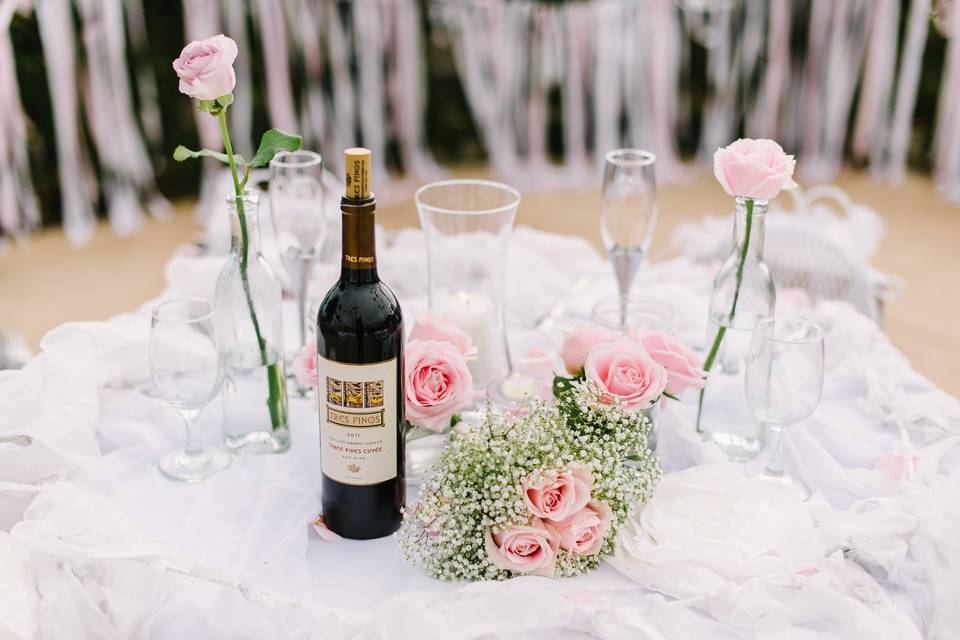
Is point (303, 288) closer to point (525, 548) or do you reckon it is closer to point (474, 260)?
point (474, 260)

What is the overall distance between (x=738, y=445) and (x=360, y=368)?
1.80 ft

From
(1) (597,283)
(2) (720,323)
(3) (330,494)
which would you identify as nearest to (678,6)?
(1) (597,283)

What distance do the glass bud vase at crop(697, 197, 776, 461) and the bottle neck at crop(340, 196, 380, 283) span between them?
459 mm

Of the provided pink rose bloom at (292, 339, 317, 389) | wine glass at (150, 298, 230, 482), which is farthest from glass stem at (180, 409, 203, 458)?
pink rose bloom at (292, 339, 317, 389)

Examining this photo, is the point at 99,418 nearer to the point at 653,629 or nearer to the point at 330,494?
the point at 330,494

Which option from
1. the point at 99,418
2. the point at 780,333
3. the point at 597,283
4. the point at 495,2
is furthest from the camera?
the point at 495,2

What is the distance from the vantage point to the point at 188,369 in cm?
119

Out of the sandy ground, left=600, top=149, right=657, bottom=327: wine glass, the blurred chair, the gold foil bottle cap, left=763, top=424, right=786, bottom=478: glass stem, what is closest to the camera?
the gold foil bottle cap

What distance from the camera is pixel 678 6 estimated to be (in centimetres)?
451

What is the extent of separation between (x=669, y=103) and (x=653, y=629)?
4031mm

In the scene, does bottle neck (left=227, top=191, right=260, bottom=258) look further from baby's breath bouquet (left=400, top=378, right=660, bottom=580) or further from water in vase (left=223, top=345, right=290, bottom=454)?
baby's breath bouquet (left=400, top=378, right=660, bottom=580)

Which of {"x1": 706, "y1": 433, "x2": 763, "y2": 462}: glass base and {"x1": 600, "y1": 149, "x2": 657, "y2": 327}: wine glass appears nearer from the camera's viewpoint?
{"x1": 706, "y1": 433, "x2": 763, "y2": 462}: glass base

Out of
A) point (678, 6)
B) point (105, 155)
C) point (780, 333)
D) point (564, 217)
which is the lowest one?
point (564, 217)

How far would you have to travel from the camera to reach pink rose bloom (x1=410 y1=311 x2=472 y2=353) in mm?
1156
